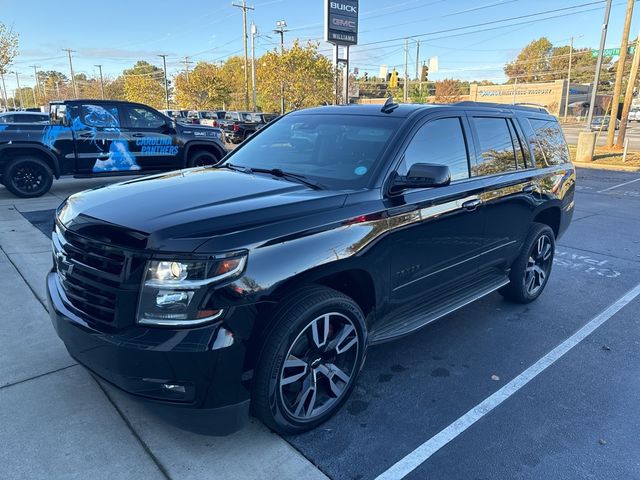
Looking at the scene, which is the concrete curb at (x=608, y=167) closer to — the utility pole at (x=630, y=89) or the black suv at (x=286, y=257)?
the utility pole at (x=630, y=89)

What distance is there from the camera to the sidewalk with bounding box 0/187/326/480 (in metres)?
2.44

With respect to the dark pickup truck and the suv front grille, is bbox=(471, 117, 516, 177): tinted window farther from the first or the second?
the dark pickup truck

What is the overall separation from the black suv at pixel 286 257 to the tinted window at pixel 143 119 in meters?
7.26

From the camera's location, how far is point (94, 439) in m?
2.63

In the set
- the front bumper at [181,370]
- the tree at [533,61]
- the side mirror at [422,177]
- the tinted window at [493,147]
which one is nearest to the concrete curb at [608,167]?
the tinted window at [493,147]

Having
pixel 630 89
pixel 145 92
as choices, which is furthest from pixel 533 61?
pixel 630 89

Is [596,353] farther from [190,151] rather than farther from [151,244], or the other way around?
[190,151]

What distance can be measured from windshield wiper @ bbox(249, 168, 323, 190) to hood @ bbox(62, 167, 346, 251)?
72 millimetres

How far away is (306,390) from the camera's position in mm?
2729

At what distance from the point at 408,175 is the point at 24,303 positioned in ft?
12.0

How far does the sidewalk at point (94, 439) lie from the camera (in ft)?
7.99

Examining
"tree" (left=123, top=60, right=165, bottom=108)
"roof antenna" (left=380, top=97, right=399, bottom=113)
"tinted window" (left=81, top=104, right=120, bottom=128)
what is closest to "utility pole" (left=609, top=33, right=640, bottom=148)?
"tinted window" (left=81, top=104, right=120, bottom=128)

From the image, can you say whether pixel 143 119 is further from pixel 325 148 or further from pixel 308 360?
pixel 308 360

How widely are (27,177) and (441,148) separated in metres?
9.10
